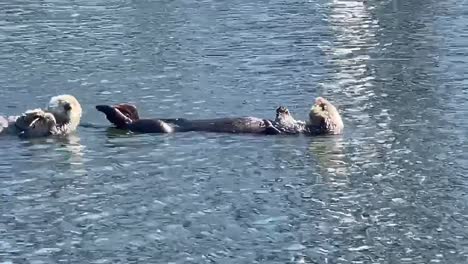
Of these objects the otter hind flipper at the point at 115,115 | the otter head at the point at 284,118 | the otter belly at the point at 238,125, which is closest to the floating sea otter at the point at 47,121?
the otter hind flipper at the point at 115,115

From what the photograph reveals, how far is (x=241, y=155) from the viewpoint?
39.4 ft

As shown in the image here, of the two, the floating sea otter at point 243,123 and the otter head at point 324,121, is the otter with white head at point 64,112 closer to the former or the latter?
the floating sea otter at point 243,123

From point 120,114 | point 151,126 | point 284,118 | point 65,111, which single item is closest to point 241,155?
point 284,118

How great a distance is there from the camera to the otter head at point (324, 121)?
12.7 meters

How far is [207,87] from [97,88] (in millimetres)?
1350

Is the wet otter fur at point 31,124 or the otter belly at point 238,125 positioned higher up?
the wet otter fur at point 31,124

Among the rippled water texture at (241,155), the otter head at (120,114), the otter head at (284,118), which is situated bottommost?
the rippled water texture at (241,155)

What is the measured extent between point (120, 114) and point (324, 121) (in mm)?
2077

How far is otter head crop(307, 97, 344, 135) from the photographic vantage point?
12.7m

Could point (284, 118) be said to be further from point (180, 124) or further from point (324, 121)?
point (180, 124)

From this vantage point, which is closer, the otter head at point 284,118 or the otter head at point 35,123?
the otter head at point 35,123

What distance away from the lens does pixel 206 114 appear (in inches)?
542

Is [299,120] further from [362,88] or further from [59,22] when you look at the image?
[59,22]

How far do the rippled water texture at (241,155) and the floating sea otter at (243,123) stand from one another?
4.8 inches
